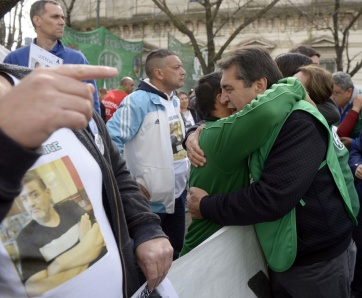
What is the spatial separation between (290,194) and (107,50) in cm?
946

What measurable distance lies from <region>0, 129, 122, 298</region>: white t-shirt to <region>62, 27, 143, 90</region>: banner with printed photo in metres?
8.31

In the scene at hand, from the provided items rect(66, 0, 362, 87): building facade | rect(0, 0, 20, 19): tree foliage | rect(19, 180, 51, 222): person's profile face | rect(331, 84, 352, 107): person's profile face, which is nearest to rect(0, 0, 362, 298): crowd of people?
rect(19, 180, 51, 222): person's profile face

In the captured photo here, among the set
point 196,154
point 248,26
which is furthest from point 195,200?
point 248,26

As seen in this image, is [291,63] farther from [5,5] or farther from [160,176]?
[5,5]

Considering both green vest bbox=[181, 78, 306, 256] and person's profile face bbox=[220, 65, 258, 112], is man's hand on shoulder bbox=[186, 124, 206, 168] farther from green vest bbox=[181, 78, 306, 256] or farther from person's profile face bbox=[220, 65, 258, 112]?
person's profile face bbox=[220, 65, 258, 112]

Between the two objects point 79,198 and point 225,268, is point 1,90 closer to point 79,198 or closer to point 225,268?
point 79,198

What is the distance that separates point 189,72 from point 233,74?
1017 centimetres

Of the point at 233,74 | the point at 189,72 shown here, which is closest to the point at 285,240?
the point at 233,74

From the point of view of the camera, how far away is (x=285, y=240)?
6.83 ft

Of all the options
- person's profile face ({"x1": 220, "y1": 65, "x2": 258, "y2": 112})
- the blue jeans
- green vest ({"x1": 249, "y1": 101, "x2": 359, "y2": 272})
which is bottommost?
the blue jeans

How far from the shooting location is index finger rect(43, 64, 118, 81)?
3.04ft

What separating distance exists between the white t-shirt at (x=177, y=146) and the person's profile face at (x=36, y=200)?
8.62 ft

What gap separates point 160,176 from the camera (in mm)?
3662

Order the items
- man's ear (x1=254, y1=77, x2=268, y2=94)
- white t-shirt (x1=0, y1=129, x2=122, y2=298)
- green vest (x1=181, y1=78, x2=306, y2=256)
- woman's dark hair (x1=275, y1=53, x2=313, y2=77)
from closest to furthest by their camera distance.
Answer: white t-shirt (x1=0, y1=129, x2=122, y2=298)
green vest (x1=181, y1=78, x2=306, y2=256)
man's ear (x1=254, y1=77, x2=268, y2=94)
woman's dark hair (x1=275, y1=53, x2=313, y2=77)
